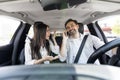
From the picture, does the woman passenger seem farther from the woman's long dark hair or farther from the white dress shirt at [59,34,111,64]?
the white dress shirt at [59,34,111,64]

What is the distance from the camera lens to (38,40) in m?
4.43

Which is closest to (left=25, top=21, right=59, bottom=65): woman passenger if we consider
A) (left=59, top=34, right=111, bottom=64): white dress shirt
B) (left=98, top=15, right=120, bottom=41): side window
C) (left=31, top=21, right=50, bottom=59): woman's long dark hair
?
(left=31, top=21, right=50, bottom=59): woman's long dark hair

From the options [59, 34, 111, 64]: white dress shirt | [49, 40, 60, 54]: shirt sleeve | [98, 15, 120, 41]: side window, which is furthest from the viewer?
[98, 15, 120, 41]: side window

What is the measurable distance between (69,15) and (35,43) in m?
0.61

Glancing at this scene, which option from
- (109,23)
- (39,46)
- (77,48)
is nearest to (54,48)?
(39,46)

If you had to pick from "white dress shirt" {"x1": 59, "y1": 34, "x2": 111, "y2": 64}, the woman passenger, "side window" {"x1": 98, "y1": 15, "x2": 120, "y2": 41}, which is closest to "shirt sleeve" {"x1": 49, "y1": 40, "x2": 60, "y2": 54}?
the woman passenger

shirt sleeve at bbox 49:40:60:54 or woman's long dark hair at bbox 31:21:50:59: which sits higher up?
woman's long dark hair at bbox 31:21:50:59

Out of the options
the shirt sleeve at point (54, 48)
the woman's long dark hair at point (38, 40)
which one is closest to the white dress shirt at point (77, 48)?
the shirt sleeve at point (54, 48)

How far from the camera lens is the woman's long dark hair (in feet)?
14.0

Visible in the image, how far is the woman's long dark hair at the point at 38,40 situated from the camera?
427 centimetres

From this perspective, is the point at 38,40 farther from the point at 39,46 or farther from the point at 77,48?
the point at 77,48

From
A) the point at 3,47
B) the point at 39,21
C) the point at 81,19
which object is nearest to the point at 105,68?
the point at 39,21

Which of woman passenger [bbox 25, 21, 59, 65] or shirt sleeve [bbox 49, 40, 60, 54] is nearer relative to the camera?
woman passenger [bbox 25, 21, 59, 65]

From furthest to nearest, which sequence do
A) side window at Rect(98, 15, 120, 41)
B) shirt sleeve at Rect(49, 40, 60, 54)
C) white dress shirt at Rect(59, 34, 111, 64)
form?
1. side window at Rect(98, 15, 120, 41)
2. shirt sleeve at Rect(49, 40, 60, 54)
3. white dress shirt at Rect(59, 34, 111, 64)
